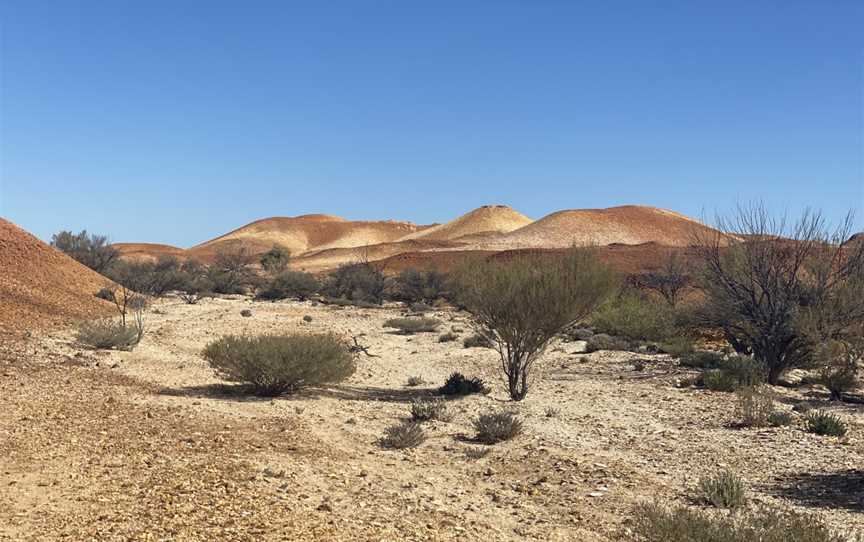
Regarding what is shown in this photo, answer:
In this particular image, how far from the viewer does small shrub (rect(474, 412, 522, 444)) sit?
1039 cm

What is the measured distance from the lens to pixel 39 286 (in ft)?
77.5

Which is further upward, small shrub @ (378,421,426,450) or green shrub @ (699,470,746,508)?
small shrub @ (378,421,426,450)

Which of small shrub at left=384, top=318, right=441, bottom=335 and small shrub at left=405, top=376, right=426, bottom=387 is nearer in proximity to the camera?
small shrub at left=405, top=376, right=426, bottom=387

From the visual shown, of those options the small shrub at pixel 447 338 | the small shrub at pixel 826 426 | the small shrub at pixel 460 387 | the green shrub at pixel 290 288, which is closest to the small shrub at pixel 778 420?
the small shrub at pixel 826 426

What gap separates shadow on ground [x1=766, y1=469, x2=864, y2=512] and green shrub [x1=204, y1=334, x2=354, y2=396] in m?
7.81

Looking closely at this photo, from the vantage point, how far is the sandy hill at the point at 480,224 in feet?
404

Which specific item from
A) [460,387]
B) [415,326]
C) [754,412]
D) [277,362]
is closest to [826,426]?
[754,412]

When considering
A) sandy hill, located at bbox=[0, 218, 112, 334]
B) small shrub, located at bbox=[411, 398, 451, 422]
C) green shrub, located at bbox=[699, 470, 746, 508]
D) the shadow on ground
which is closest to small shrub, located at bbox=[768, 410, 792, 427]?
the shadow on ground

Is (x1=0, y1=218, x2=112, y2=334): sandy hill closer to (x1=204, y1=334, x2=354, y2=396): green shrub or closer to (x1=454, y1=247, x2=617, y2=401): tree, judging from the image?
(x1=204, y1=334, x2=354, y2=396): green shrub

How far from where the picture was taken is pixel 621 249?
2586 inches

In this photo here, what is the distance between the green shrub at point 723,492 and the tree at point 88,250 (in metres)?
38.0

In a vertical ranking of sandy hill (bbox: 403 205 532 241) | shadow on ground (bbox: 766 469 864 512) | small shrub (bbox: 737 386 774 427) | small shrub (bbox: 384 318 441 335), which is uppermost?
sandy hill (bbox: 403 205 532 241)

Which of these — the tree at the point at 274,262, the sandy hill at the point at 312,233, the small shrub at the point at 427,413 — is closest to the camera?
the small shrub at the point at 427,413

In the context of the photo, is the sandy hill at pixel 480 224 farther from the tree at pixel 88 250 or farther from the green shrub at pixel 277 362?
the green shrub at pixel 277 362
